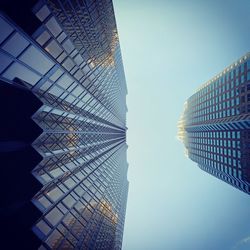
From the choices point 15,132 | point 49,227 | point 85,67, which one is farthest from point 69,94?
point 49,227

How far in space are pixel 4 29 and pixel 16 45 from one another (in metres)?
1.67

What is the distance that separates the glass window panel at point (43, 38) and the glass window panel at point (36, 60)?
94 cm

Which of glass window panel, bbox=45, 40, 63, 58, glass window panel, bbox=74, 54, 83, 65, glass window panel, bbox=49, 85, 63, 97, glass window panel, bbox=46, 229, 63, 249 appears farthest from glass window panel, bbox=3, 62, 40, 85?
glass window panel, bbox=46, 229, 63, 249

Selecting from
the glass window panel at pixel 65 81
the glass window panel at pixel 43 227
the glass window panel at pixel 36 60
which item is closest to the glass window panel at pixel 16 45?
the glass window panel at pixel 36 60

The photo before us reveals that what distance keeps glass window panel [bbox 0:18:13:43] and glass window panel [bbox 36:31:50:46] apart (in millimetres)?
4126

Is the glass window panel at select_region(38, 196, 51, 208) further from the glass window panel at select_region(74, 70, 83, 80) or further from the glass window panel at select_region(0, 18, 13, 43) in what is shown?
the glass window panel at select_region(74, 70, 83, 80)

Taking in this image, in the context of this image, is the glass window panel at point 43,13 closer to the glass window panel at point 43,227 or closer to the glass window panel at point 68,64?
the glass window panel at point 68,64

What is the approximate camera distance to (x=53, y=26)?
66.4ft

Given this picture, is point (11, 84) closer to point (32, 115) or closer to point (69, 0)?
point (32, 115)

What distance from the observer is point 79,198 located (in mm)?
31203

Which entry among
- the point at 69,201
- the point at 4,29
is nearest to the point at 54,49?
the point at 4,29

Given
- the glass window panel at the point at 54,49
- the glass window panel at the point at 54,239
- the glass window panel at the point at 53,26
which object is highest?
the glass window panel at the point at 53,26

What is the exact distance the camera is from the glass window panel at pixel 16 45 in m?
14.4

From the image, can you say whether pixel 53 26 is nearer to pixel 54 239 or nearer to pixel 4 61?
pixel 4 61
